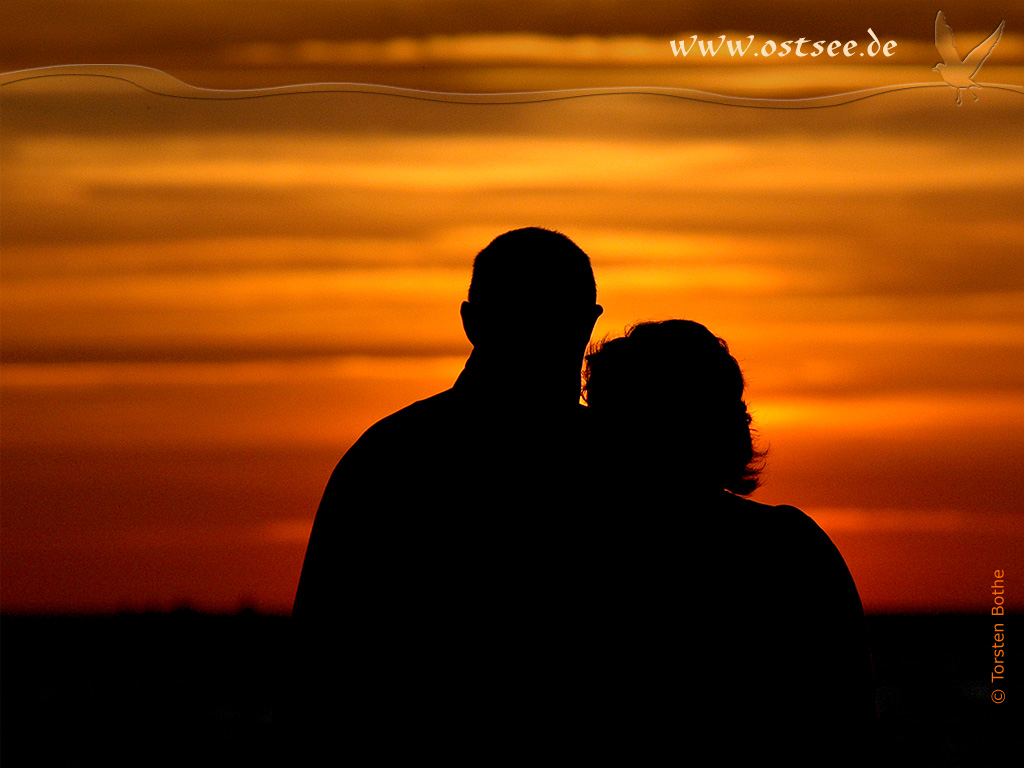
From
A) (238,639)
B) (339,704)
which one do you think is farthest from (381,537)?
(238,639)

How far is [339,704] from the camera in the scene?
2.35 meters

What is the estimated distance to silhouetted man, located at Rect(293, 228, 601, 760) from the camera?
2.21 meters

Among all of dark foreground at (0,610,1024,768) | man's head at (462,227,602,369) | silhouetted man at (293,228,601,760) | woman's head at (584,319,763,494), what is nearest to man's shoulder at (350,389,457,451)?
silhouetted man at (293,228,601,760)

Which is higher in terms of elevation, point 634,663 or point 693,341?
point 693,341

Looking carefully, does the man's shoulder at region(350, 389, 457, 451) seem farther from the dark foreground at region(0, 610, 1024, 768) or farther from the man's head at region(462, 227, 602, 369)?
the dark foreground at region(0, 610, 1024, 768)

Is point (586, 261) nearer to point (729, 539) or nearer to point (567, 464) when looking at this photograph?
point (567, 464)

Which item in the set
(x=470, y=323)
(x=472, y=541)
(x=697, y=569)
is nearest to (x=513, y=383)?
(x=470, y=323)

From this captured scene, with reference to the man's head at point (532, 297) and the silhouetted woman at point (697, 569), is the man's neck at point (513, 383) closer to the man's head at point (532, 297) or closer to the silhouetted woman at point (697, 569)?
the man's head at point (532, 297)

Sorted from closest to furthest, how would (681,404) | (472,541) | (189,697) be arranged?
(681,404) < (472,541) < (189,697)

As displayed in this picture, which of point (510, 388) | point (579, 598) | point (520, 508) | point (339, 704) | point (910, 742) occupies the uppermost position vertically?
point (510, 388)

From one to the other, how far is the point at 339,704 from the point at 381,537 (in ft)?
1.15

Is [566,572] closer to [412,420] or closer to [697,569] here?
[697,569]

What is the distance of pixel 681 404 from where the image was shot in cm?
213

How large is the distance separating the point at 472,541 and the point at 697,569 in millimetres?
421
